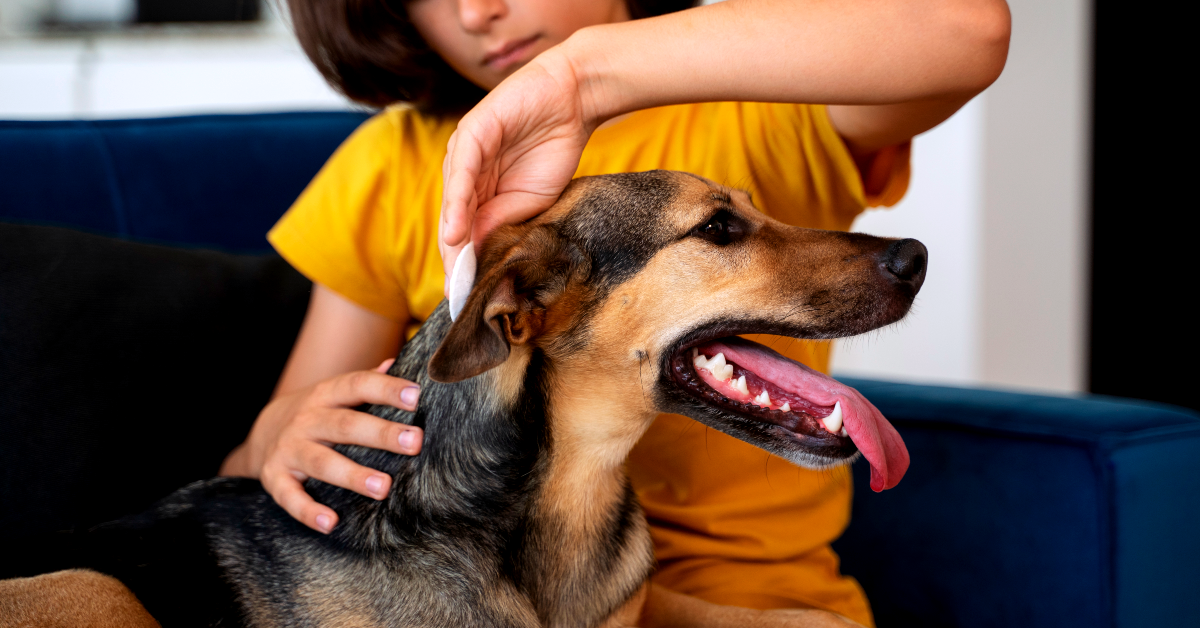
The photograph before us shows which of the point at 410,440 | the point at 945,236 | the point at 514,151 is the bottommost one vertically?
the point at 945,236

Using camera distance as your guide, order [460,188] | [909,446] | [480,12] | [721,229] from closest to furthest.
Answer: [460,188] → [721,229] → [480,12] → [909,446]

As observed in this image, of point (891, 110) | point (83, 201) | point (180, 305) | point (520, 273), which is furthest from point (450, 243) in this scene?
point (83, 201)

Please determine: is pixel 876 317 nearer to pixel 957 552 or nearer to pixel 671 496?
pixel 671 496

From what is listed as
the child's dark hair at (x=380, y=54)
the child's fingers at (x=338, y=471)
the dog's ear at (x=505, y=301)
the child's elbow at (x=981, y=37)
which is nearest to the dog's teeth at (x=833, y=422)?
the dog's ear at (x=505, y=301)

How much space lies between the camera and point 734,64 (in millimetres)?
1142

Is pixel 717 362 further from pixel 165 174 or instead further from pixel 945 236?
pixel 945 236

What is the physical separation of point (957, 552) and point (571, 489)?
0.92 m

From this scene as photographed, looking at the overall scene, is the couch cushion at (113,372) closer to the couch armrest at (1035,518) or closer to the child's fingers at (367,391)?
the child's fingers at (367,391)

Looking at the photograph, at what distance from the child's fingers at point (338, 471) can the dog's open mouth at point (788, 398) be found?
18.0 inches

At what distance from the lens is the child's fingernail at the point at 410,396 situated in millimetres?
1219

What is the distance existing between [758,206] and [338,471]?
35.6 inches

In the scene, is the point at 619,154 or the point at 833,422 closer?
the point at 833,422

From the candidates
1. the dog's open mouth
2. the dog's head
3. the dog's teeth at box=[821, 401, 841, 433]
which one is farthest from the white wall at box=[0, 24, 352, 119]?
the dog's teeth at box=[821, 401, 841, 433]

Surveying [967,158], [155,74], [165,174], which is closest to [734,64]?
[165,174]
